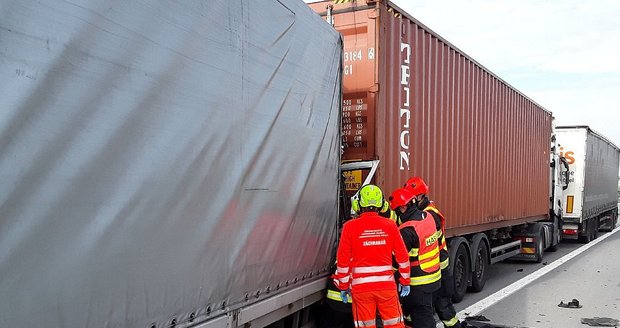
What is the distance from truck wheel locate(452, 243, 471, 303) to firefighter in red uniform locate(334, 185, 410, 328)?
3.35 metres

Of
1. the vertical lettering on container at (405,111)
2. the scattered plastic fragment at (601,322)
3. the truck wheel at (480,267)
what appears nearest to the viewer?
the vertical lettering on container at (405,111)

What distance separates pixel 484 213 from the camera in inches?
324

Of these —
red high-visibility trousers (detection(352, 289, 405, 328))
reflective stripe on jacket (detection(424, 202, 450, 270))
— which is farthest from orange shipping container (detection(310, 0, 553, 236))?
red high-visibility trousers (detection(352, 289, 405, 328))

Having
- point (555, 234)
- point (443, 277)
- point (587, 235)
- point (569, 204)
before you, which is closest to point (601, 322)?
point (443, 277)

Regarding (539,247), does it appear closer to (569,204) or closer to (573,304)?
(573,304)

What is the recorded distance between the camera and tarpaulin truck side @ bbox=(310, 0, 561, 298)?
5.30 metres

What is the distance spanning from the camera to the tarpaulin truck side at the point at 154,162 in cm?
184

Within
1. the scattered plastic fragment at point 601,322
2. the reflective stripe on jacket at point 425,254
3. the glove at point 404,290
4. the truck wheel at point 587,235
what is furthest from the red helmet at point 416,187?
the truck wheel at point 587,235

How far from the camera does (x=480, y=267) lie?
823 centimetres

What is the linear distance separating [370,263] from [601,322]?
157 inches

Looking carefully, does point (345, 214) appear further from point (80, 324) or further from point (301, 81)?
point (80, 324)

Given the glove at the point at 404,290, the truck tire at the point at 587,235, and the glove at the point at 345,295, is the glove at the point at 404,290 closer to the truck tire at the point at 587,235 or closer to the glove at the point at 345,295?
the glove at the point at 345,295

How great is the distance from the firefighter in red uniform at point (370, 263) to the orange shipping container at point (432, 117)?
3.53 feet

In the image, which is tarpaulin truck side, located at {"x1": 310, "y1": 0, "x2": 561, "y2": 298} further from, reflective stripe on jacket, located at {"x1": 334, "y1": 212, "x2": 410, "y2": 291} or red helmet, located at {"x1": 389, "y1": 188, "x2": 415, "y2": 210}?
reflective stripe on jacket, located at {"x1": 334, "y1": 212, "x2": 410, "y2": 291}
